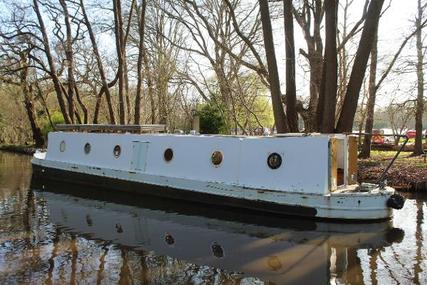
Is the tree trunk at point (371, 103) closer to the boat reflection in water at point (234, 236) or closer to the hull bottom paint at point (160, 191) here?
the hull bottom paint at point (160, 191)

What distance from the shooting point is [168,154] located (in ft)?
46.3

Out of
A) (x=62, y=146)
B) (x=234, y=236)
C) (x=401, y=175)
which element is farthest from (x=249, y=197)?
(x=62, y=146)

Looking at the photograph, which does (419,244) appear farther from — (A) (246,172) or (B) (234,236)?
(A) (246,172)

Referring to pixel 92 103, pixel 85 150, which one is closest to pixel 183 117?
pixel 92 103

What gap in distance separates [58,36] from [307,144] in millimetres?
20942

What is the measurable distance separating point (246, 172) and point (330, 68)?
3773 mm

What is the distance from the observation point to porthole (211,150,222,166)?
42.0ft

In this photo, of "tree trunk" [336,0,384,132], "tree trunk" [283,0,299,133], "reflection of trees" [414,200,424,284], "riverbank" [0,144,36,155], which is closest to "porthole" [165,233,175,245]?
"reflection of trees" [414,200,424,284]

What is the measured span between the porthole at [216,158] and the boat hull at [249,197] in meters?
0.56

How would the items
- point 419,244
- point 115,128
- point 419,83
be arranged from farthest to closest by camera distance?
point 419,83 → point 115,128 → point 419,244

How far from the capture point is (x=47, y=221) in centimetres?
1119

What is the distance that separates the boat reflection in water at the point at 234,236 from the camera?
25.9ft

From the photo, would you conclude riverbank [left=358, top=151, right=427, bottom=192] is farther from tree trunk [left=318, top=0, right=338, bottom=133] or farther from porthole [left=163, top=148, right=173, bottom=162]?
porthole [left=163, top=148, right=173, bottom=162]

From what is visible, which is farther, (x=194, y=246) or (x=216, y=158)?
(x=216, y=158)
